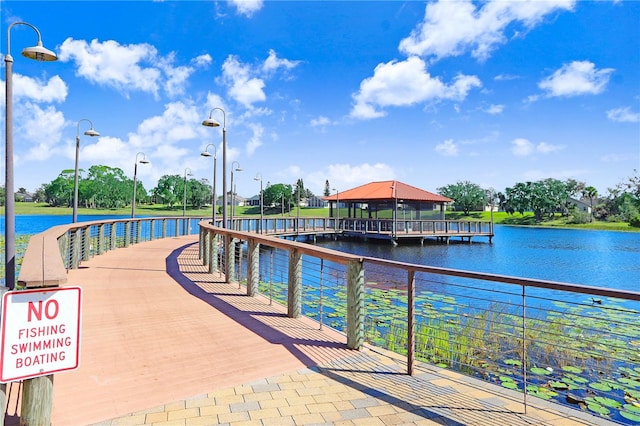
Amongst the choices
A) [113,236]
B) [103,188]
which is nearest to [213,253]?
[113,236]

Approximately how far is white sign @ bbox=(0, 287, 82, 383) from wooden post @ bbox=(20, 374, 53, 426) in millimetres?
215

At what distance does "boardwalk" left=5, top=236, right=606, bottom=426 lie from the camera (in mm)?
2461

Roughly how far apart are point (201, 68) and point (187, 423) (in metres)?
18.8

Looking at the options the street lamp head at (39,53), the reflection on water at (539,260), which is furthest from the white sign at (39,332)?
the reflection on water at (539,260)

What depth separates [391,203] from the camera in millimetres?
31422

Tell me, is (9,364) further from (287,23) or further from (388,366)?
(287,23)

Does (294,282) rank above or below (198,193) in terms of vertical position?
below

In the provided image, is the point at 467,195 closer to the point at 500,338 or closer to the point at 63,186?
the point at 500,338

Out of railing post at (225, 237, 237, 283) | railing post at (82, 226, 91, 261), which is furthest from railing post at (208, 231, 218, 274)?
railing post at (82, 226, 91, 261)

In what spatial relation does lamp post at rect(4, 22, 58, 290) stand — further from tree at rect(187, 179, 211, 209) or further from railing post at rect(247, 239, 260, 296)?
tree at rect(187, 179, 211, 209)

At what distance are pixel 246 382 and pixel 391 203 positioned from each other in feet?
96.1

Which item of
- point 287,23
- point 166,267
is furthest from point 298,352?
point 287,23

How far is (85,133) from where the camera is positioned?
1200cm

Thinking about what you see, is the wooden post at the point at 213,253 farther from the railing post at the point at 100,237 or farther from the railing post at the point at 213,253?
the railing post at the point at 100,237
